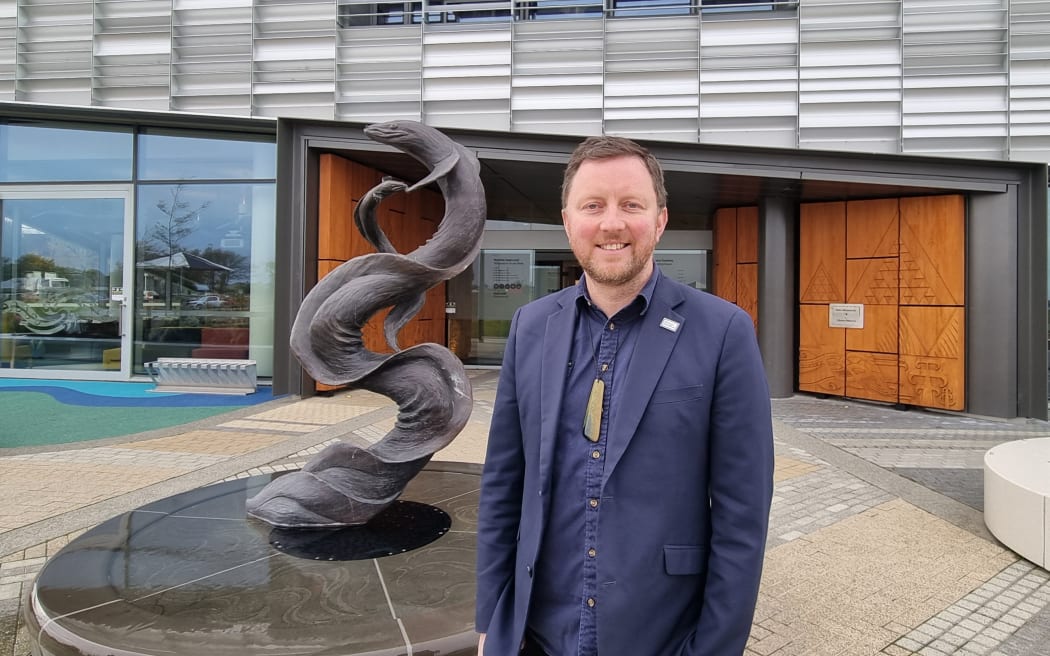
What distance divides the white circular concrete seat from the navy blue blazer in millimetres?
3983

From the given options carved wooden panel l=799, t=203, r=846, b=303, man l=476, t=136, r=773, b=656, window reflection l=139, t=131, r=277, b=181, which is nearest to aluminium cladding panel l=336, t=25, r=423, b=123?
window reflection l=139, t=131, r=277, b=181

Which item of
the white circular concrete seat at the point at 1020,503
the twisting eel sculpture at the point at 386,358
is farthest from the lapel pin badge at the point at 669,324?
the white circular concrete seat at the point at 1020,503

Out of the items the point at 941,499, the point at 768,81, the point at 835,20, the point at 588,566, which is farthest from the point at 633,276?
the point at 835,20

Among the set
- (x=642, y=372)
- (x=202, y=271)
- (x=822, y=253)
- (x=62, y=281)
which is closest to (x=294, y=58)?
(x=202, y=271)

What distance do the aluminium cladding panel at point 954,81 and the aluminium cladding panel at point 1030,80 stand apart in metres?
0.14

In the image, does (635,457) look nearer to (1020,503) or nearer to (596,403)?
(596,403)

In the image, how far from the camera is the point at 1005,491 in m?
4.53

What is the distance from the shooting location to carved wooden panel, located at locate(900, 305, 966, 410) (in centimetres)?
1017

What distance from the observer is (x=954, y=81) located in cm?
972

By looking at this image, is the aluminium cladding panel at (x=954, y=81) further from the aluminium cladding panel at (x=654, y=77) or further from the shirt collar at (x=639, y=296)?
the shirt collar at (x=639, y=296)

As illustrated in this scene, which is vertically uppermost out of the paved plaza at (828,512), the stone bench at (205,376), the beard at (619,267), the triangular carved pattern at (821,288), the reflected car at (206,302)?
the triangular carved pattern at (821,288)

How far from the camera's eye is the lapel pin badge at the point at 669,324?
1.50m

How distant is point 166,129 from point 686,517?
1401 cm

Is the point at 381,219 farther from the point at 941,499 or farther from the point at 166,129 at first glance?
the point at 941,499
